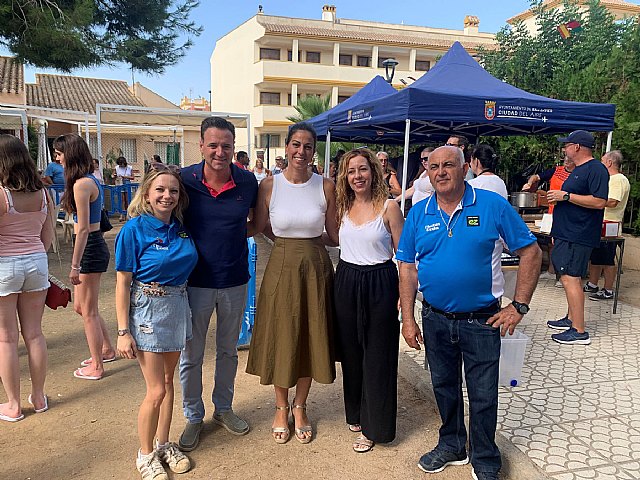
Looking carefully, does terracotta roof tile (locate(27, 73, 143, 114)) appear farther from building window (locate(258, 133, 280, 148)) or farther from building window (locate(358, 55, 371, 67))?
building window (locate(358, 55, 371, 67))

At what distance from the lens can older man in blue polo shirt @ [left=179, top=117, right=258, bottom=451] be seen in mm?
2803

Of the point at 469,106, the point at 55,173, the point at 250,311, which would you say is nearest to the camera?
the point at 250,311

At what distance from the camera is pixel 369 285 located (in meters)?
2.84

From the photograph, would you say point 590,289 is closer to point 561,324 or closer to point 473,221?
point 561,324

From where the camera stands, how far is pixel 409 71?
3750 centimetres

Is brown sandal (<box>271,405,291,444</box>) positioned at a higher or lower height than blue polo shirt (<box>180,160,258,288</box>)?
lower

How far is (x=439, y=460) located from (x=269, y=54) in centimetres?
3521

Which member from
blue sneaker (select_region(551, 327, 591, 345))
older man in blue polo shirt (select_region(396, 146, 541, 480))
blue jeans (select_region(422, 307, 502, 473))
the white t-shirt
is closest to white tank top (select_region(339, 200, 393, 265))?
older man in blue polo shirt (select_region(396, 146, 541, 480))

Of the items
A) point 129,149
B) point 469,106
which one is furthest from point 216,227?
point 129,149

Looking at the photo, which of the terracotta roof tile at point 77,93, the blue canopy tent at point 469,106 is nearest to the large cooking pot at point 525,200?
the blue canopy tent at point 469,106

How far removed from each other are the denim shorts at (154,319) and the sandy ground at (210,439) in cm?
79

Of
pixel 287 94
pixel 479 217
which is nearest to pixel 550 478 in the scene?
pixel 479 217

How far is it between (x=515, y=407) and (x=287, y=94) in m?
Answer: 33.8

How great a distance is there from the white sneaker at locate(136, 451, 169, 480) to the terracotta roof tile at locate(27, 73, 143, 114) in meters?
24.7
